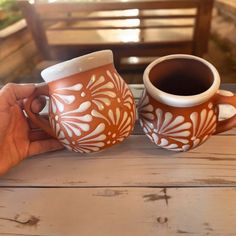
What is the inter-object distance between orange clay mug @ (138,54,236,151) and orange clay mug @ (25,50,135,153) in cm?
3

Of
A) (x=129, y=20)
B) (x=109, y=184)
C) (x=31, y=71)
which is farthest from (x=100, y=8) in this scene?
(x=109, y=184)

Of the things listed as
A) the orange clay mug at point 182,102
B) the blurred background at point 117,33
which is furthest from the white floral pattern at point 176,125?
the blurred background at point 117,33

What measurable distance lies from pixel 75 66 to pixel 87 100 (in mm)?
42

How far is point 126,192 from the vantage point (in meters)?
0.39

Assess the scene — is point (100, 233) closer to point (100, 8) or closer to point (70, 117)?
point (70, 117)

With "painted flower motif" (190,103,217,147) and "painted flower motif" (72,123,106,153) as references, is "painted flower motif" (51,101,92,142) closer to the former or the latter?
"painted flower motif" (72,123,106,153)

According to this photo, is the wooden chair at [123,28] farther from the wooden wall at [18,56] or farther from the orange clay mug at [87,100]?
the orange clay mug at [87,100]

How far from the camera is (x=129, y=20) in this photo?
1.49ft

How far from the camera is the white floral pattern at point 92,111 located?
342 millimetres

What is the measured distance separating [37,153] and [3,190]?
70 millimetres

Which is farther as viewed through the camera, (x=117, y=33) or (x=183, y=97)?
(x=117, y=33)

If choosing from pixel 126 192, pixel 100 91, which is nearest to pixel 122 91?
pixel 100 91

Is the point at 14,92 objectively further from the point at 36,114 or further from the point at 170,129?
the point at 170,129

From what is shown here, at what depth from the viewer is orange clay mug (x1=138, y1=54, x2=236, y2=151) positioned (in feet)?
1.16
